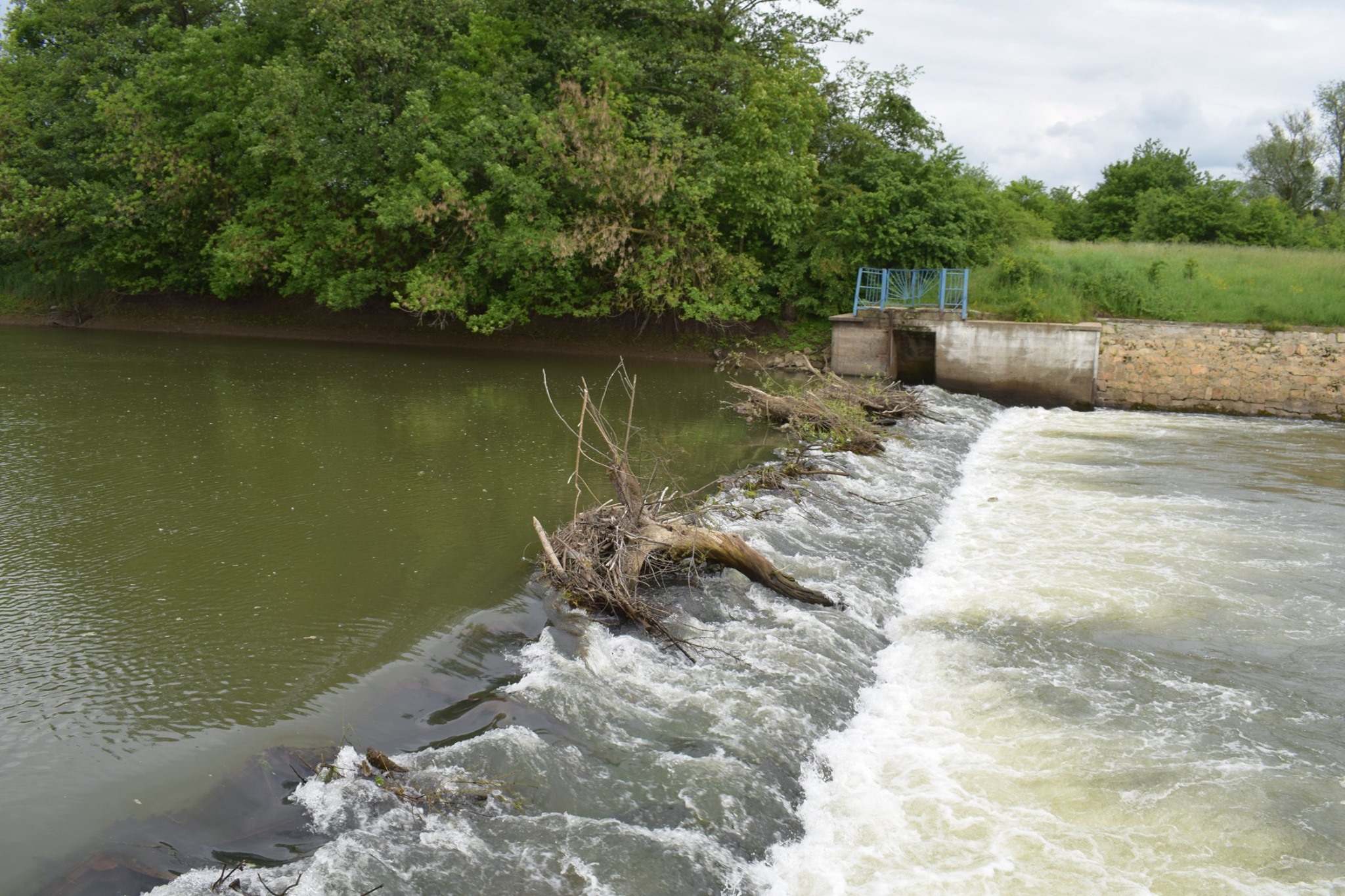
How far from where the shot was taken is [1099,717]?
264 inches

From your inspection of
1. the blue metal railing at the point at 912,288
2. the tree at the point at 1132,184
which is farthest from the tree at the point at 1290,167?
the blue metal railing at the point at 912,288

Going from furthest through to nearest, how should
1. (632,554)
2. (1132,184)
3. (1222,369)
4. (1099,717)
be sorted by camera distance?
(1132,184), (1222,369), (632,554), (1099,717)

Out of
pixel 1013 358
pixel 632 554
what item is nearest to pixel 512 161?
pixel 1013 358

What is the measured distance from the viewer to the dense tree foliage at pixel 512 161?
2366 cm

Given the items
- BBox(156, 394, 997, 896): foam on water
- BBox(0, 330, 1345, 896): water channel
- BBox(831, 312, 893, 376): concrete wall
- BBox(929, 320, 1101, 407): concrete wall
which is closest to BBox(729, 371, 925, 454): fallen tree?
BBox(0, 330, 1345, 896): water channel

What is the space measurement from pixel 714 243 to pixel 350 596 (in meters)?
18.6

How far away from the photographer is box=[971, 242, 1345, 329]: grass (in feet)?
67.6

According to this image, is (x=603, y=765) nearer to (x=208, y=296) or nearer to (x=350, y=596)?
(x=350, y=596)

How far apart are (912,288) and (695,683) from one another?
62.3 feet

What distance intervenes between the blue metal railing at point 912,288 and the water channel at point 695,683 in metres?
10.1

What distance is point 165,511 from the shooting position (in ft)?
33.6

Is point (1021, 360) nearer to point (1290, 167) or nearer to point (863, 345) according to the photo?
point (863, 345)

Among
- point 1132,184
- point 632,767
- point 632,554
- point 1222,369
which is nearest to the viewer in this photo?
point 632,767

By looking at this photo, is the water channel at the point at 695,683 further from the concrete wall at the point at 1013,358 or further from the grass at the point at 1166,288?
the grass at the point at 1166,288
